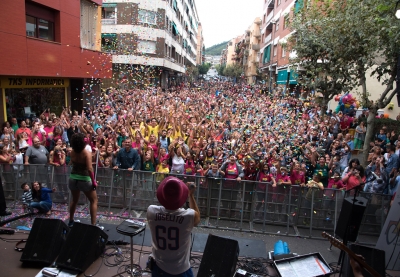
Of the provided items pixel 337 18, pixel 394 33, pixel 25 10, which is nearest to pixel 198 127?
pixel 394 33

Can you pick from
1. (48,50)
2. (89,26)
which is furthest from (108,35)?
(48,50)

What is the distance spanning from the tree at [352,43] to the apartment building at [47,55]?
10.3 meters

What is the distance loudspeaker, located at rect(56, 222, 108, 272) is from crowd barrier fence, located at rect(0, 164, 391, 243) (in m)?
2.23

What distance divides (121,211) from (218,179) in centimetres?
226

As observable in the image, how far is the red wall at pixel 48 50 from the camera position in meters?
10.7

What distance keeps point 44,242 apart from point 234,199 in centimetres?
360

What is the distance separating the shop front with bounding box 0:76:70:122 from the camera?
1169 cm

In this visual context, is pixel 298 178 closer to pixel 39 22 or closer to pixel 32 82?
pixel 32 82

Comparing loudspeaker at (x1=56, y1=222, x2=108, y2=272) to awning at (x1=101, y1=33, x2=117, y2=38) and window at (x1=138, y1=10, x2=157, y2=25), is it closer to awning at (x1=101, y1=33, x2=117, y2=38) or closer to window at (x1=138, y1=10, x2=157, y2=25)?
awning at (x1=101, y1=33, x2=117, y2=38)

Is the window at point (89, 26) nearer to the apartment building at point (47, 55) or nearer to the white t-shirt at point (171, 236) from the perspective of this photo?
the apartment building at point (47, 55)

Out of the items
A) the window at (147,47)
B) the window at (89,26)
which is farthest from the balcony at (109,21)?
the window at (89,26)

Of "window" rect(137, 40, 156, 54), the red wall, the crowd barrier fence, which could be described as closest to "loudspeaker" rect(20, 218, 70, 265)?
the crowd barrier fence

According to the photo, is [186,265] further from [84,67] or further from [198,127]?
[84,67]

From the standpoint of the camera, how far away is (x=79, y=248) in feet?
14.3
